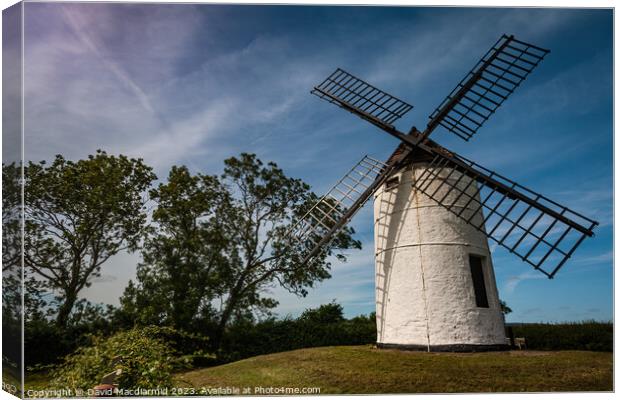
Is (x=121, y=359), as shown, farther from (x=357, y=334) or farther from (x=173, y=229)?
(x=357, y=334)

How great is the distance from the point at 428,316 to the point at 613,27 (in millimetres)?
7021

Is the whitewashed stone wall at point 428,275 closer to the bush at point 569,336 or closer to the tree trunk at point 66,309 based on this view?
the bush at point 569,336

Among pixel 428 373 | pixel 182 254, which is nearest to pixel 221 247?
pixel 182 254

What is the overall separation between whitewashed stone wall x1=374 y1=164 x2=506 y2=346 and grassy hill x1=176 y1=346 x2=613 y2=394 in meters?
0.73

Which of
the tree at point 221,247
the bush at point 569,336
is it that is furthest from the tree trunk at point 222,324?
the bush at point 569,336

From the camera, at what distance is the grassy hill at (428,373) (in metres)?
6.75

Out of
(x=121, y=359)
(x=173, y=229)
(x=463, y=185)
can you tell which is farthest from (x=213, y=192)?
(x=121, y=359)

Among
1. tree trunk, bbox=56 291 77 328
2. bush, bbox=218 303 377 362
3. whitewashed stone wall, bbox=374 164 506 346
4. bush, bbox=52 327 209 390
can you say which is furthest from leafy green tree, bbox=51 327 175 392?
bush, bbox=218 303 377 362

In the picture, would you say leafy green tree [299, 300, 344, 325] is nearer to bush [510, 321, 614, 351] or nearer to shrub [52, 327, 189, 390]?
bush [510, 321, 614, 351]

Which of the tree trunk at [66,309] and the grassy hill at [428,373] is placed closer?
the grassy hill at [428,373]

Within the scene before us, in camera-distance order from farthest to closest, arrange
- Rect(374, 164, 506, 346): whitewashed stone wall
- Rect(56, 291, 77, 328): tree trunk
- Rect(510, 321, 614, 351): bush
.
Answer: Rect(56, 291, 77, 328): tree trunk → Rect(510, 321, 614, 351): bush → Rect(374, 164, 506, 346): whitewashed stone wall

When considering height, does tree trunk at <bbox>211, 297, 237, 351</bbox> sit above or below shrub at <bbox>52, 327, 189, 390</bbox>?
above

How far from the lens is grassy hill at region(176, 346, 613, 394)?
266 inches

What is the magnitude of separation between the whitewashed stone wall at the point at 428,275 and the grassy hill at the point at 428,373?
0.73 meters
